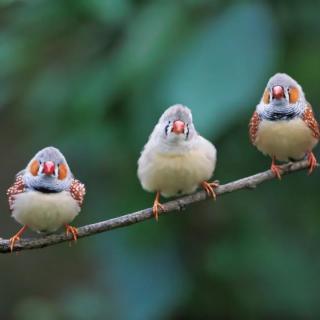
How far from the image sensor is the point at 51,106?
18.5ft

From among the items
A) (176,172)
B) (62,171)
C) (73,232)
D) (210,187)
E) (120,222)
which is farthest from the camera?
(176,172)

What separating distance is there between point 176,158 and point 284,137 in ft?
1.66

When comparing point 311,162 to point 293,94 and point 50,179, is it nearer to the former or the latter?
point 293,94

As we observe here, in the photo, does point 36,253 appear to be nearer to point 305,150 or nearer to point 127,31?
point 127,31

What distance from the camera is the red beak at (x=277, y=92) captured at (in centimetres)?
462

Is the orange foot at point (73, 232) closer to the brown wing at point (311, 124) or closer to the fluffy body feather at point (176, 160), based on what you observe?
the fluffy body feather at point (176, 160)

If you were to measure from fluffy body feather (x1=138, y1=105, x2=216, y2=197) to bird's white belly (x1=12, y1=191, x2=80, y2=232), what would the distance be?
1.40ft

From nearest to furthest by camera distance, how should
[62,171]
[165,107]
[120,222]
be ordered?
[120,222], [62,171], [165,107]

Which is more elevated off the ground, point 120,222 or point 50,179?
point 50,179

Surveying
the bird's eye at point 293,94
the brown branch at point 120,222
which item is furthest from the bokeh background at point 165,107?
the brown branch at point 120,222

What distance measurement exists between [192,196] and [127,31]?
1.55 meters

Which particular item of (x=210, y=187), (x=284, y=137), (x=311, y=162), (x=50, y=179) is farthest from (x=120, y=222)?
(x=284, y=137)

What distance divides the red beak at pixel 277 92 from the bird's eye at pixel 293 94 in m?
0.06

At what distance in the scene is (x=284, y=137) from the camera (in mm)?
4719
